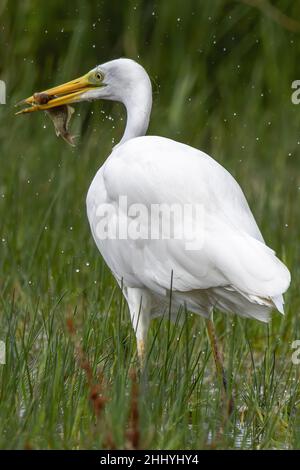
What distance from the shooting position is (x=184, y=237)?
3.47 metres

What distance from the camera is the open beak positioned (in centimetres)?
425

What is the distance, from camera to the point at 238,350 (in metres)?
3.88

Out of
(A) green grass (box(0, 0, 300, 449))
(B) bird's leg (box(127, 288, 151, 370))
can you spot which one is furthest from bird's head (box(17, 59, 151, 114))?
(B) bird's leg (box(127, 288, 151, 370))

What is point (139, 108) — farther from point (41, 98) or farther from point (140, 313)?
point (140, 313)

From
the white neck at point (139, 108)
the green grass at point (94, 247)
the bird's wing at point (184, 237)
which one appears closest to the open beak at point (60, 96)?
the white neck at point (139, 108)

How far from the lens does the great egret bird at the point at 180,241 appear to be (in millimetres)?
3330

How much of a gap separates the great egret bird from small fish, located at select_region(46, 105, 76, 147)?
53 centimetres

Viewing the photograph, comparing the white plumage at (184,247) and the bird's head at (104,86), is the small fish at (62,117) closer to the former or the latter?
the bird's head at (104,86)

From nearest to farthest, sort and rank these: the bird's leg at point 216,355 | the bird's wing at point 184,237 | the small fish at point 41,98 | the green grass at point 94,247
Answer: the green grass at point 94,247 < the bird's wing at point 184,237 < the bird's leg at point 216,355 < the small fish at point 41,98

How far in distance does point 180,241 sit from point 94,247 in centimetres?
127

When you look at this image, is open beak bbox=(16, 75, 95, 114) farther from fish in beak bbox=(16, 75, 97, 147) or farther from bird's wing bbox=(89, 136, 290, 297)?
bird's wing bbox=(89, 136, 290, 297)

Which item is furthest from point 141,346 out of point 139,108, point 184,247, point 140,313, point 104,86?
point 104,86

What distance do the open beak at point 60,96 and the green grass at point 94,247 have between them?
0.42m
